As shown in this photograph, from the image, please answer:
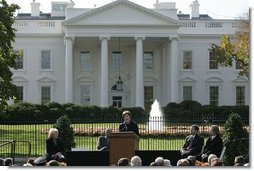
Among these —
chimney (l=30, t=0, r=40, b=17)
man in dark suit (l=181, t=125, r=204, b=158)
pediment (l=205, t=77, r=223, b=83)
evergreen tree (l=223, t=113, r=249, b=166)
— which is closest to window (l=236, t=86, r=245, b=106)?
pediment (l=205, t=77, r=223, b=83)

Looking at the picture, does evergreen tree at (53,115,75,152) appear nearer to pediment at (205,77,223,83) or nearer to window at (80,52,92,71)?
window at (80,52,92,71)

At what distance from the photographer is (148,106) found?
4969 cm

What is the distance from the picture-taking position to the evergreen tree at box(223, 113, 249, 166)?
1546 centimetres

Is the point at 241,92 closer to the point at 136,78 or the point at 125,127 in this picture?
the point at 136,78

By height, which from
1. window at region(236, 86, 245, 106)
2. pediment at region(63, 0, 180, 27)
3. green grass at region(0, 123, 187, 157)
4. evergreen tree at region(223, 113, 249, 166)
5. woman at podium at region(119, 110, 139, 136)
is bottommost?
green grass at region(0, 123, 187, 157)

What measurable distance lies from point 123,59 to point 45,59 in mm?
6393

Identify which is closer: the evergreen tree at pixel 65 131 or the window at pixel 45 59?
the evergreen tree at pixel 65 131

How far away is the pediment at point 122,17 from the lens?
156 feet

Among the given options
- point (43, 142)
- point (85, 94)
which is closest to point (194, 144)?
point (43, 142)

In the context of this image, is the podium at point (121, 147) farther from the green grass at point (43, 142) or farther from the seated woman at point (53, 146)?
the green grass at point (43, 142)

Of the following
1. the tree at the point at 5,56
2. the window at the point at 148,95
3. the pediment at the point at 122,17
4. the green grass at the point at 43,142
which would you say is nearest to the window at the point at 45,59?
the pediment at the point at 122,17

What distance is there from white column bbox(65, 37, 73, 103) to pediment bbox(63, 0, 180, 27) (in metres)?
1.55

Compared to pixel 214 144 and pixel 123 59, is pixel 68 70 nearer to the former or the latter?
pixel 123 59

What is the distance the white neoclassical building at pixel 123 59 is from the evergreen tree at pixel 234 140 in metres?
31.1
